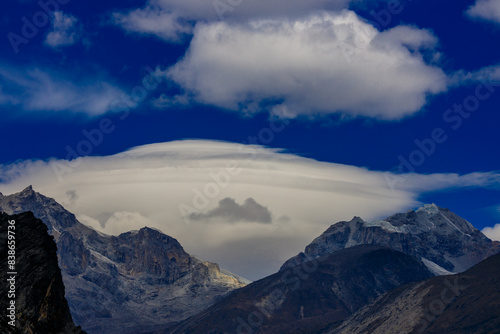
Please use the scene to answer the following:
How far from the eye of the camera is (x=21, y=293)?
472ft

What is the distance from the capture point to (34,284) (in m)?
147

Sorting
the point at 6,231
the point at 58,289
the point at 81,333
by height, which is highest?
the point at 6,231

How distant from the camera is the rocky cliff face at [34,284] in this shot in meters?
140

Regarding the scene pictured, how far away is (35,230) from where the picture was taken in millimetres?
165125

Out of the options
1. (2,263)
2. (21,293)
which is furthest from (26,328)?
(2,263)

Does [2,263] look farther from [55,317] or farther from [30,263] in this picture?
[55,317]

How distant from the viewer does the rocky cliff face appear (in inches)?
5525

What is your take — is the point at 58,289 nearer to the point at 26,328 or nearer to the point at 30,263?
the point at 30,263

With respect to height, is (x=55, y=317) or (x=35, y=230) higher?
(x=35, y=230)

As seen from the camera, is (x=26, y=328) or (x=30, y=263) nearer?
(x=26, y=328)

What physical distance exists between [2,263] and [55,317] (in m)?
16.2

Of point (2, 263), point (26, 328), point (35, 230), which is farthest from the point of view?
point (35, 230)

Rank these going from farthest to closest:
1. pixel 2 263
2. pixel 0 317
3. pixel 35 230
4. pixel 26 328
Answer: pixel 35 230 < pixel 2 263 < pixel 26 328 < pixel 0 317

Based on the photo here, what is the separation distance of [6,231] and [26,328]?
2826cm
